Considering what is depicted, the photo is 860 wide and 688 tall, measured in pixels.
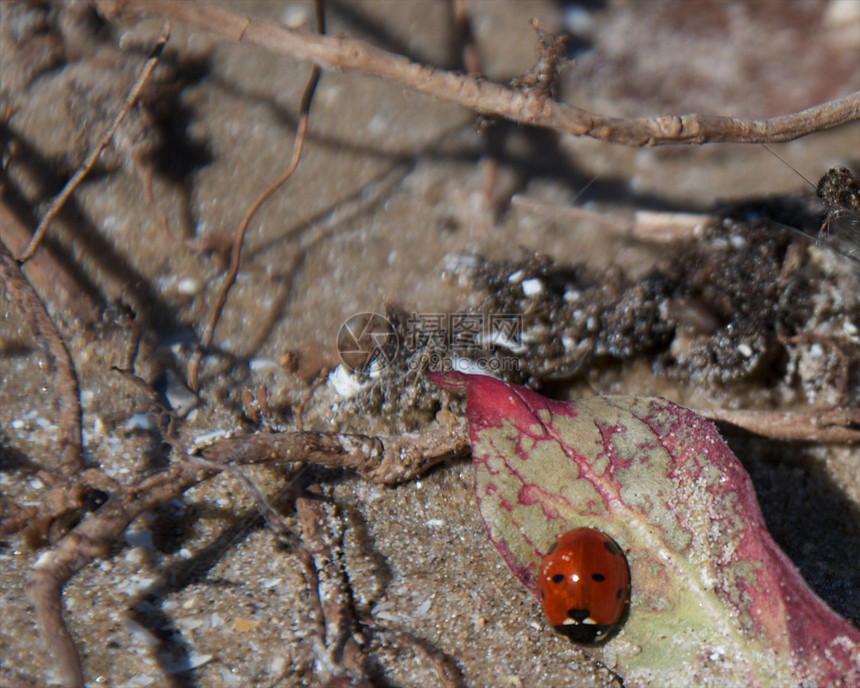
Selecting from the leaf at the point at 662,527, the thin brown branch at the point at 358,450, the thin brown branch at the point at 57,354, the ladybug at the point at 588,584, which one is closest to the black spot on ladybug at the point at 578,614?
the ladybug at the point at 588,584

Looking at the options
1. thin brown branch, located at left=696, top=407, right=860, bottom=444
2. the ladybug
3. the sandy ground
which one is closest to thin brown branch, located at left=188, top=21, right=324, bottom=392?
the sandy ground

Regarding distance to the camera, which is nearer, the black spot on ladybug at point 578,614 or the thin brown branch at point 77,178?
the black spot on ladybug at point 578,614

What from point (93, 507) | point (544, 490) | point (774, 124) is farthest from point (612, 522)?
point (93, 507)

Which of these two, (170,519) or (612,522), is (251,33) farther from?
(612,522)

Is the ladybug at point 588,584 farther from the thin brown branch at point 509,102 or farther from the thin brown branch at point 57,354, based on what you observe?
A: the thin brown branch at point 57,354

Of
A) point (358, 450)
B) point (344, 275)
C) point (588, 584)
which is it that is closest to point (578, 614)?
point (588, 584)

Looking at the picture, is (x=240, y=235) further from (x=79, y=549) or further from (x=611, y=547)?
(x=611, y=547)
